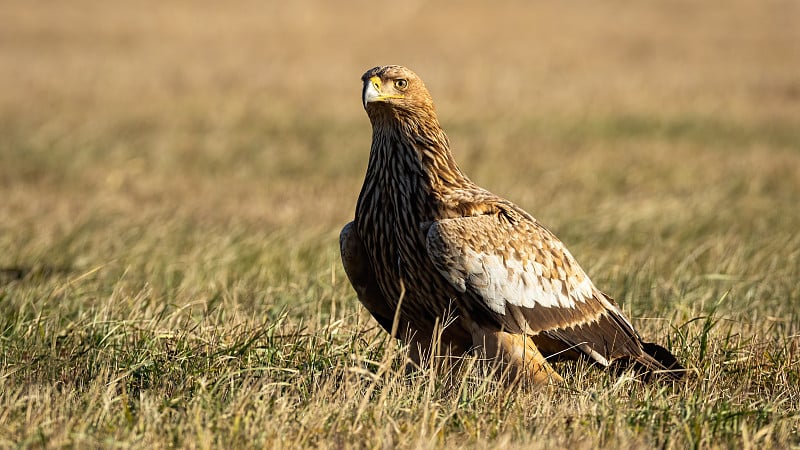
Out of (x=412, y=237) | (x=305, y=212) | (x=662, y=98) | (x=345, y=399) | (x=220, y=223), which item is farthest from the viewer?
(x=662, y=98)

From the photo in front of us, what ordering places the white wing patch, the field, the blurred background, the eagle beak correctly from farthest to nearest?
the blurred background, the eagle beak, the white wing patch, the field

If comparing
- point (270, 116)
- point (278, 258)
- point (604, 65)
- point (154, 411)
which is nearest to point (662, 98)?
point (604, 65)

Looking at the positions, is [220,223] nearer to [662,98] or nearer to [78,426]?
[78,426]

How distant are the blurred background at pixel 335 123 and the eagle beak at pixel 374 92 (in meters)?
1.80

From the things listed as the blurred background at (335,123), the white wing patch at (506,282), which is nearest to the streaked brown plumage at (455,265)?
the white wing patch at (506,282)

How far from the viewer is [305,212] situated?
35.2 feet

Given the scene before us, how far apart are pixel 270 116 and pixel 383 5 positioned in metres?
15.3

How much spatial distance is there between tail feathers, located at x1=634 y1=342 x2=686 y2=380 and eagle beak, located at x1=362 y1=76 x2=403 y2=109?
1.68 m

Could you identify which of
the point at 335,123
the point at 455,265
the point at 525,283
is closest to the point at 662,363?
the point at 525,283

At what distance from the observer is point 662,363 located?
501cm

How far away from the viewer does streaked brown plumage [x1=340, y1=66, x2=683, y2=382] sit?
4.71 metres

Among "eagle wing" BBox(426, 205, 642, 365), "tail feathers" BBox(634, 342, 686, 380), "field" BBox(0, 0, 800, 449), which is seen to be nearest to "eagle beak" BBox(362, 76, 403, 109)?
"eagle wing" BBox(426, 205, 642, 365)

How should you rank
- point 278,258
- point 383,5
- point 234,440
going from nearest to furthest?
point 234,440
point 278,258
point 383,5

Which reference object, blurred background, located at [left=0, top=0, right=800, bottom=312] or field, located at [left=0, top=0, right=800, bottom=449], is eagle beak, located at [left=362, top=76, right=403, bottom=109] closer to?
field, located at [left=0, top=0, right=800, bottom=449]
